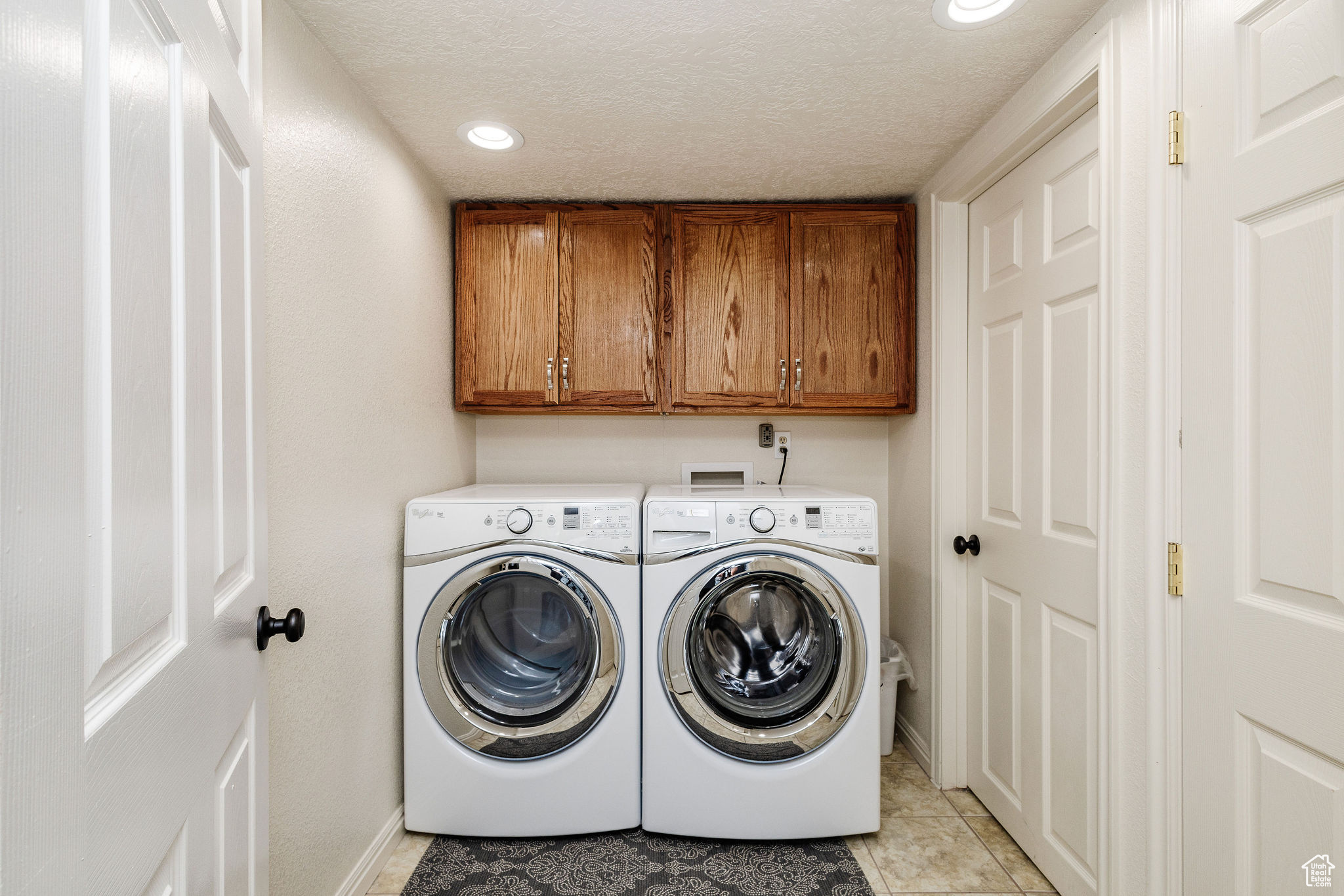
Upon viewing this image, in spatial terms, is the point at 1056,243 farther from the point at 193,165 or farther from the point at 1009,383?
the point at 193,165

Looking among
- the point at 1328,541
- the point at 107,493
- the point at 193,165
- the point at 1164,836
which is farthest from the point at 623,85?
the point at 1164,836

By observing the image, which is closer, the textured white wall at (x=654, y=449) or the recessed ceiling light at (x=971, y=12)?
the recessed ceiling light at (x=971, y=12)

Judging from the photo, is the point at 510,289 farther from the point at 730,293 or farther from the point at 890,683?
the point at 890,683

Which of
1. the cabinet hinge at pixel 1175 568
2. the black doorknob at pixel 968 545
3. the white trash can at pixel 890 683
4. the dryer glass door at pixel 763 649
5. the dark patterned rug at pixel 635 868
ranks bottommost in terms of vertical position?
the dark patterned rug at pixel 635 868

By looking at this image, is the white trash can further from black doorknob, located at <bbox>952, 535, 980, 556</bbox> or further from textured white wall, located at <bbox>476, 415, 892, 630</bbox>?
black doorknob, located at <bbox>952, 535, 980, 556</bbox>

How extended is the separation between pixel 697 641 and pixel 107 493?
160 cm

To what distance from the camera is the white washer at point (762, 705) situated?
6.19ft

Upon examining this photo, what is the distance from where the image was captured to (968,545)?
2139 mm

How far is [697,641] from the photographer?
1.92 m

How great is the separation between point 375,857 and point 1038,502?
203cm

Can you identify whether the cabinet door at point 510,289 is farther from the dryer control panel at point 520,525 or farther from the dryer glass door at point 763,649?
the dryer glass door at point 763,649

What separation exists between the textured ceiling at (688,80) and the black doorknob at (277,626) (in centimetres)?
127

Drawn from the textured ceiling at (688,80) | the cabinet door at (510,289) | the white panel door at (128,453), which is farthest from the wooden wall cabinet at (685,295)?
the white panel door at (128,453)

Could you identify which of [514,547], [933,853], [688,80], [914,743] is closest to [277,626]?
[514,547]
